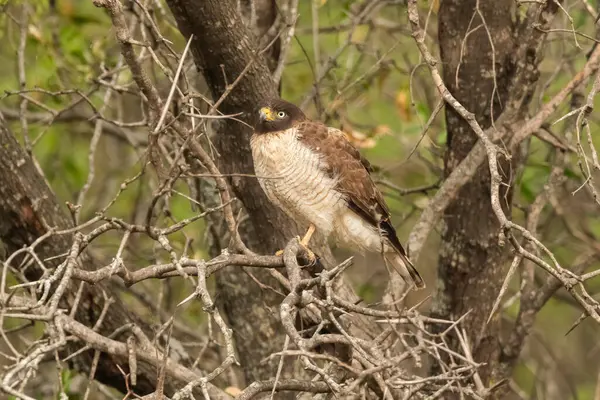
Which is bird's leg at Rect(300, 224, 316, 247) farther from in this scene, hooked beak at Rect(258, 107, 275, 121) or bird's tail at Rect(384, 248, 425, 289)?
hooked beak at Rect(258, 107, 275, 121)

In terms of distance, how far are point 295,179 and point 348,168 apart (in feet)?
1.00

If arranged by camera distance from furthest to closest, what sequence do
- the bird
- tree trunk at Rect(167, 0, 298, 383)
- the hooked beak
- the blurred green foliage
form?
the blurred green foliage
the bird
the hooked beak
tree trunk at Rect(167, 0, 298, 383)

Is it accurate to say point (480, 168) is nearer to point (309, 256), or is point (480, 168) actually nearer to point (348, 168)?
point (348, 168)

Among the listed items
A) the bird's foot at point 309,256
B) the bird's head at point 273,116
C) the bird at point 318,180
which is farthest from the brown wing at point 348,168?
the bird's foot at point 309,256

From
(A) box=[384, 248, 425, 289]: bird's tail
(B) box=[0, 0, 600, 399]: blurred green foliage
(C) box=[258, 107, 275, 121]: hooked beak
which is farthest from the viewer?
(B) box=[0, 0, 600, 399]: blurred green foliage

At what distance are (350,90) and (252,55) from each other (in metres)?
1.71

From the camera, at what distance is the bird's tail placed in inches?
204

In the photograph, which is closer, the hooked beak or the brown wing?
the hooked beak

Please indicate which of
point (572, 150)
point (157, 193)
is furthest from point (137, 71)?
point (572, 150)

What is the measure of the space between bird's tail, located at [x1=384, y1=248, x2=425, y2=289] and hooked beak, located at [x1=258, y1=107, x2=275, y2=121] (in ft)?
3.24

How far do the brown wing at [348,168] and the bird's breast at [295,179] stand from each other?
0.04 meters

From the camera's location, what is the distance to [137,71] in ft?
12.0

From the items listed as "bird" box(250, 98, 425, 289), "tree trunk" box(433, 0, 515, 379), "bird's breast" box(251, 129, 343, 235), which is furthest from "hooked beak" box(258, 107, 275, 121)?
"tree trunk" box(433, 0, 515, 379)

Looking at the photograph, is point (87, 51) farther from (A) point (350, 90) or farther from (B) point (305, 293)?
(B) point (305, 293)
